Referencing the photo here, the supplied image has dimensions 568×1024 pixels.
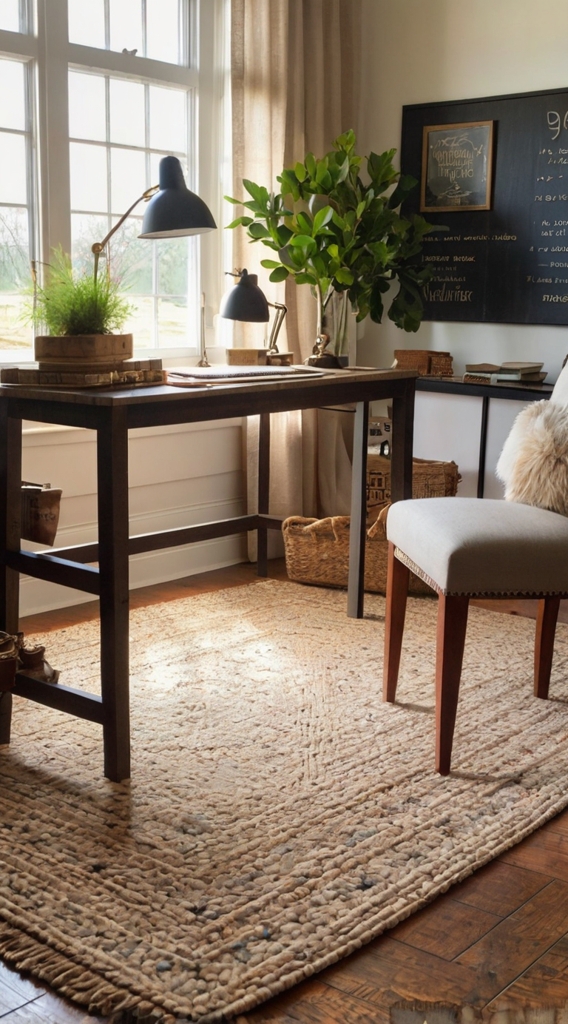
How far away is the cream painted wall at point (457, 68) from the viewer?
4090 millimetres

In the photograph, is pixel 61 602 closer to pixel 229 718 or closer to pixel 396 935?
pixel 229 718

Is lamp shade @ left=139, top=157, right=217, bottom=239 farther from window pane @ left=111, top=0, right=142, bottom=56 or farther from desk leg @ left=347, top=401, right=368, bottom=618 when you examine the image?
window pane @ left=111, top=0, right=142, bottom=56

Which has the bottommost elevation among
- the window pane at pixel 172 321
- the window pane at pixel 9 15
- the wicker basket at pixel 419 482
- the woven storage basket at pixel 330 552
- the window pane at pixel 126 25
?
the woven storage basket at pixel 330 552

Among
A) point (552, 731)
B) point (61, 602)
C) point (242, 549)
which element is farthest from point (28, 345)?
point (552, 731)

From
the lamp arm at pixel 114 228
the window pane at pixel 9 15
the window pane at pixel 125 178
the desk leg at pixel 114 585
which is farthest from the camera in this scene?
the window pane at pixel 125 178

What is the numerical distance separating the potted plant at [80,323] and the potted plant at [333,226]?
51.4 inches

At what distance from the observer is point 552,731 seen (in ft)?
8.33

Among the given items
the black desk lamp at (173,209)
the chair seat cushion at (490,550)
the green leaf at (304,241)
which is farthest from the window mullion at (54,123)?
the chair seat cushion at (490,550)

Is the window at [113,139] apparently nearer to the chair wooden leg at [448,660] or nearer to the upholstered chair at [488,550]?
the upholstered chair at [488,550]

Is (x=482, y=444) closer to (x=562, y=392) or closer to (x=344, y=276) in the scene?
(x=344, y=276)

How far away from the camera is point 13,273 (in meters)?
3.40

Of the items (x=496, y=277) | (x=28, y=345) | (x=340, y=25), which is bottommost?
(x=28, y=345)

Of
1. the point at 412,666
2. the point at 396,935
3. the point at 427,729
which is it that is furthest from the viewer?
the point at 412,666

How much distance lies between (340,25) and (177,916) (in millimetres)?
3807
